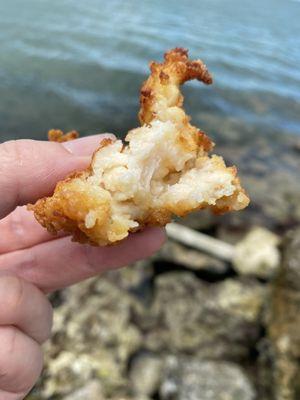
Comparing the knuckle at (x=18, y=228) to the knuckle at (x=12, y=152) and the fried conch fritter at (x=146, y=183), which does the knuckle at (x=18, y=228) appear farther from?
the fried conch fritter at (x=146, y=183)

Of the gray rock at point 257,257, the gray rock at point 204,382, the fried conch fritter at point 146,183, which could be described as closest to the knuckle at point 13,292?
the fried conch fritter at point 146,183

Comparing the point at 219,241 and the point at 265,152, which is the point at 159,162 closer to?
the point at 219,241

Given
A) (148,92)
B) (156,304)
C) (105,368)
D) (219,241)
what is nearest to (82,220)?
(148,92)

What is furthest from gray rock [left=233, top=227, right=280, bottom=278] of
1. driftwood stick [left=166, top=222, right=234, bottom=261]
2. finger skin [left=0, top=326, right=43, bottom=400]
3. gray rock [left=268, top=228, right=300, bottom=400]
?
finger skin [left=0, top=326, right=43, bottom=400]

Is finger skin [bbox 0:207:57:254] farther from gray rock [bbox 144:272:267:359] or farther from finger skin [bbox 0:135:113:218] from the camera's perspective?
gray rock [bbox 144:272:267:359]

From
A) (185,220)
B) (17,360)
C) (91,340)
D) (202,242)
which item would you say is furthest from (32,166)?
(185,220)

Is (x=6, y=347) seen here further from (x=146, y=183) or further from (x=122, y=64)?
(x=122, y=64)
